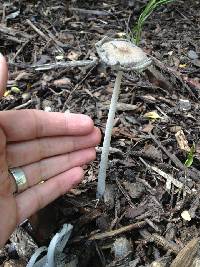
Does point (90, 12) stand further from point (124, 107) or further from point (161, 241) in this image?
point (161, 241)

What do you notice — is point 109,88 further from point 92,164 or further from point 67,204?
point 67,204

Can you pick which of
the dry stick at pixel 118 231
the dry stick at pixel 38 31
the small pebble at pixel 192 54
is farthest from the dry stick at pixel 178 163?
the dry stick at pixel 38 31

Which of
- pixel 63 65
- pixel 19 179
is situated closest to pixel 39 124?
pixel 19 179

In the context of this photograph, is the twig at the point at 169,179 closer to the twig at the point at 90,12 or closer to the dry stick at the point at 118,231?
the dry stick at the point at 118,231

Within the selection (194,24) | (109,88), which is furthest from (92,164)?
(194,24)

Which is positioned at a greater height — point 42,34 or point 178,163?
point 42,34

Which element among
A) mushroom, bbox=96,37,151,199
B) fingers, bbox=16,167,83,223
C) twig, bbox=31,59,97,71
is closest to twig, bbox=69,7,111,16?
twig, bbox=31,59,97,71

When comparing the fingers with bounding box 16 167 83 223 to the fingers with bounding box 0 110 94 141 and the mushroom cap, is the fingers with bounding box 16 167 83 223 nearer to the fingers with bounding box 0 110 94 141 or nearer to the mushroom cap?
the fingers with bounding box 0 110 94 141
